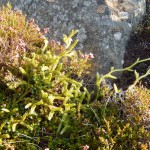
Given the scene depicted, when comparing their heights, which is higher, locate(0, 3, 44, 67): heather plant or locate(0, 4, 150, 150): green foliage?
locate(0, 3, 44, 67): heather plant

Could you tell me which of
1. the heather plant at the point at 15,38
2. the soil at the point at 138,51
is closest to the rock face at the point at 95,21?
the soil at the point at 138,51

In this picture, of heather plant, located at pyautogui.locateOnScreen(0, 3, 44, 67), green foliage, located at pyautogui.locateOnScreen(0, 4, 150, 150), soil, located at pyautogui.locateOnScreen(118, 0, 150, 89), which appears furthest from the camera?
soil, located at pyautogui.locateOnScreen(118, 0, 150, 89)

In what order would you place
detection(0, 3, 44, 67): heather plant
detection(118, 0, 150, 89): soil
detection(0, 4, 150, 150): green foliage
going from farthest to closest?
detection(118, 0, 150, 89): soil, detection(0, 3, 44, 67): heather plant, detection(0, 4, 150, 150): green foliage

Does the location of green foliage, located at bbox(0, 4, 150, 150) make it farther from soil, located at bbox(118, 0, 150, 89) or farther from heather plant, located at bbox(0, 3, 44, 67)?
soil, located at bbox(118, 0, 150, 89)

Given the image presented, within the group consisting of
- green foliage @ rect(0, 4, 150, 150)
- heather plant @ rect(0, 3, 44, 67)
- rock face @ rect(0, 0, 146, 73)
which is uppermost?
rock face @ rect(0, 0, 146, 73)

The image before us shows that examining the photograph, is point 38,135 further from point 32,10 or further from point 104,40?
point 32,10

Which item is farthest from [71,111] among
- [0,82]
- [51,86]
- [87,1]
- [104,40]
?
[87,1]

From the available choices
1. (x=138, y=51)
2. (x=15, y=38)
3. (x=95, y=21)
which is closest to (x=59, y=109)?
(x=15, y=38)

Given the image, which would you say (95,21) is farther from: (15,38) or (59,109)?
(59,109)

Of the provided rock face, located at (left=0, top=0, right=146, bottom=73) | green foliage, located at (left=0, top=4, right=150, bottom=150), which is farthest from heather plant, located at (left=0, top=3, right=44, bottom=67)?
rock face, located at (left=0, top=0, right=146, bottom=73)
